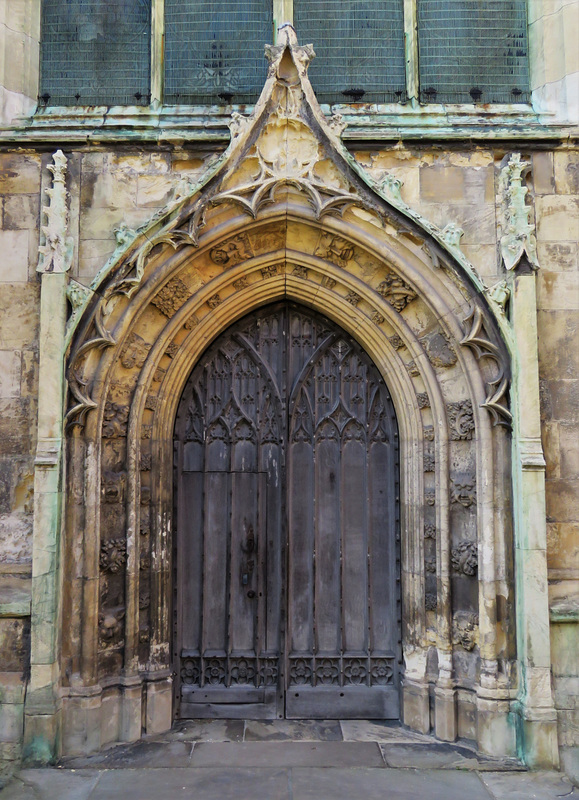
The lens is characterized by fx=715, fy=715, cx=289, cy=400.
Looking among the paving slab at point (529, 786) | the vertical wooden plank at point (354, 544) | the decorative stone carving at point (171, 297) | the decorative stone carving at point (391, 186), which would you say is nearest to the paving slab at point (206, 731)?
the vertical wooden plank at point (354, 544)

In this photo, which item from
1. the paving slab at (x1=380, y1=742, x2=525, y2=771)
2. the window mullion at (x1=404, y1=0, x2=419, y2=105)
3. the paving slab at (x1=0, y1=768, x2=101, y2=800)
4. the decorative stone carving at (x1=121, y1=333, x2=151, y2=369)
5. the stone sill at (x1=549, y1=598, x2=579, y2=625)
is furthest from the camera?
the window mullion at (x1=404, y1=0, x2=419, y2=105)

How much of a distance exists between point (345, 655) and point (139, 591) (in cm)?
192

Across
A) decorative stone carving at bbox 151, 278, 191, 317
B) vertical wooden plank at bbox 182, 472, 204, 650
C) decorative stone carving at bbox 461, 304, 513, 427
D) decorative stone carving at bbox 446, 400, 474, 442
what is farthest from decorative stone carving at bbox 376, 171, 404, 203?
vertical wooden plank at bbox 182, 472, 204, 650

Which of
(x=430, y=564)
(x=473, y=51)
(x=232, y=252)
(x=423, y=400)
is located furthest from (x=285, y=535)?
(x=473, y=51)

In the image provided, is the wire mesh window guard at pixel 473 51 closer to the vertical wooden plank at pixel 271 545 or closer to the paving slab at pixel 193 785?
the vertical wooden plank at pixel 271 545

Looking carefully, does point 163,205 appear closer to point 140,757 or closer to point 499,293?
point 499,293

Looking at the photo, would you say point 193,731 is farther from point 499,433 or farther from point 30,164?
point 30,164

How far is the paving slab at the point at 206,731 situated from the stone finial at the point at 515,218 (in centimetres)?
450

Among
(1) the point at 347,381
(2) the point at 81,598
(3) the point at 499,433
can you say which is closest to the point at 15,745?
(2) the point at 81,598

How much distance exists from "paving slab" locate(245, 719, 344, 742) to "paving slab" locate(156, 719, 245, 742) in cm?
9

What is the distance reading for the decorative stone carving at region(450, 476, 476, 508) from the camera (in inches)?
234

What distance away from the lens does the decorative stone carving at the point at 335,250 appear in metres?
6.29

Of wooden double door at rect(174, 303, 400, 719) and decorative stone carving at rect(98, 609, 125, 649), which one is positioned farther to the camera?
wooden double door at rect(174, 303, 400, 719)

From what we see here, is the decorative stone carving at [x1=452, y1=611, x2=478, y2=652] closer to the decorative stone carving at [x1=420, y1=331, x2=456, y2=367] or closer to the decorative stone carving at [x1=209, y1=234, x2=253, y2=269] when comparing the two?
the decorative stone carving at [x1=420, y1=331, x2=456, y2=367]
